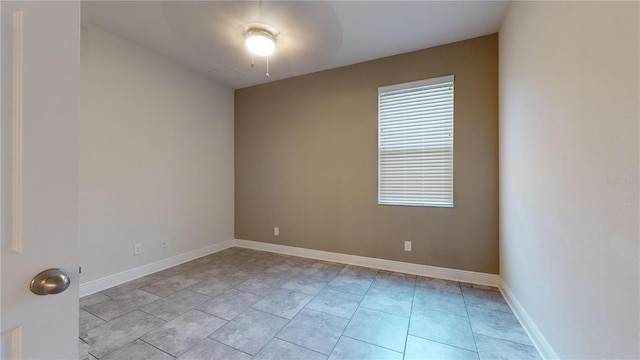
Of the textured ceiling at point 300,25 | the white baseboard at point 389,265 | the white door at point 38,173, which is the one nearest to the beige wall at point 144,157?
the textured ceiling at point 300,25

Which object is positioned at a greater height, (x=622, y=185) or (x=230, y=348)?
(x=622, y=185)

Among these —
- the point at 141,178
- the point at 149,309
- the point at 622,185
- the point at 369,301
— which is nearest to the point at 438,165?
the point at 369,301

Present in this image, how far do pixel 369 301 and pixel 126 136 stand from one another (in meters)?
3.14

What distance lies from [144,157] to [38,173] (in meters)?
2.86

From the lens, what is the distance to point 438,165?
292cm

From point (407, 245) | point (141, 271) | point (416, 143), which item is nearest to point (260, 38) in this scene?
point (416, 143)

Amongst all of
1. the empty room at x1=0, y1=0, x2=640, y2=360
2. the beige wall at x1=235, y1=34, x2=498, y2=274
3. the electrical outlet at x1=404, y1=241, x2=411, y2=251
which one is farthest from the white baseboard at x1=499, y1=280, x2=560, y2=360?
the electrical outlet at x1=404, y1=241, x2=411, y2=251

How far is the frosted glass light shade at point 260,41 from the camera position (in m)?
2.45

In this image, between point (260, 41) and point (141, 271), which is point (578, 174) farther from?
point (141, 271)

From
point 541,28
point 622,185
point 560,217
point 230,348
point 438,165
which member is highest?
point 541,28

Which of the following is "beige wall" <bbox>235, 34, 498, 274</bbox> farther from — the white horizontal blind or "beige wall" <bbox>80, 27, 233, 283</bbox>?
"beige wall" <bbox>80, 27, 233, 283</bbox>

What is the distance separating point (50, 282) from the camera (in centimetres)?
55

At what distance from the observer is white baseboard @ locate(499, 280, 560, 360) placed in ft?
5.13

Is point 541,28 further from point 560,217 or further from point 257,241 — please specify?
point 257,241
